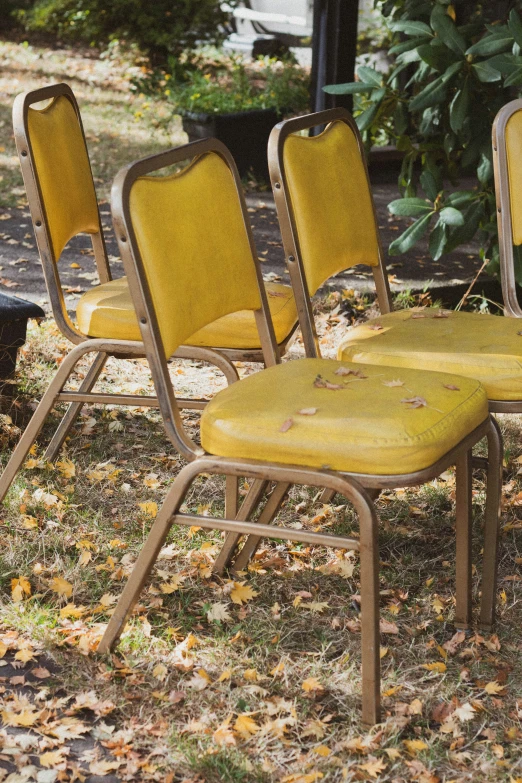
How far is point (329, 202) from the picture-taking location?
2516 mm

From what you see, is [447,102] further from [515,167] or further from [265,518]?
[265,518]

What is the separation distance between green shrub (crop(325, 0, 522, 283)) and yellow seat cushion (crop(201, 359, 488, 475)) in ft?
5.44

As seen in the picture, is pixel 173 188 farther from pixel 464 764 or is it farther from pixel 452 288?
pixel 452 288

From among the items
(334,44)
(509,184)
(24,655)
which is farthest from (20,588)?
(334,44)

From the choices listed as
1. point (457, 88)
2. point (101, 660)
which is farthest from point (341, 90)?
point (101, 660)

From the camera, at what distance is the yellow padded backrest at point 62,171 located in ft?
8.62

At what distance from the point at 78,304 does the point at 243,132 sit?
4610 mm

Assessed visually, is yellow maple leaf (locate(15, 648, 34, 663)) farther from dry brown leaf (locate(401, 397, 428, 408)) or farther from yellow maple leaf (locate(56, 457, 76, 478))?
dry brown leaf (locate(401, 397, 428, 408))

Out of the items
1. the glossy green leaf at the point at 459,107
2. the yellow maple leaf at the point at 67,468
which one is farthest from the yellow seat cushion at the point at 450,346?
the glossy green leaf at the point at 459,107

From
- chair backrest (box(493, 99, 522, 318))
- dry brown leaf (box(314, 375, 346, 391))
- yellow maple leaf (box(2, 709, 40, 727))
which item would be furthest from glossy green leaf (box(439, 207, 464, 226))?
yellow maple leaf (box(2, 709, 40, 727))

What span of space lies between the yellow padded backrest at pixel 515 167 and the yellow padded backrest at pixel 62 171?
1.22 metres

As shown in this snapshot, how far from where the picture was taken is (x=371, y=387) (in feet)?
6.62

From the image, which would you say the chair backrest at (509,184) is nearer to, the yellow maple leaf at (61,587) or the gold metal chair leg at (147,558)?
the gold metal chair leg at (147,558)

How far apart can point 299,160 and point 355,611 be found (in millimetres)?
1098
